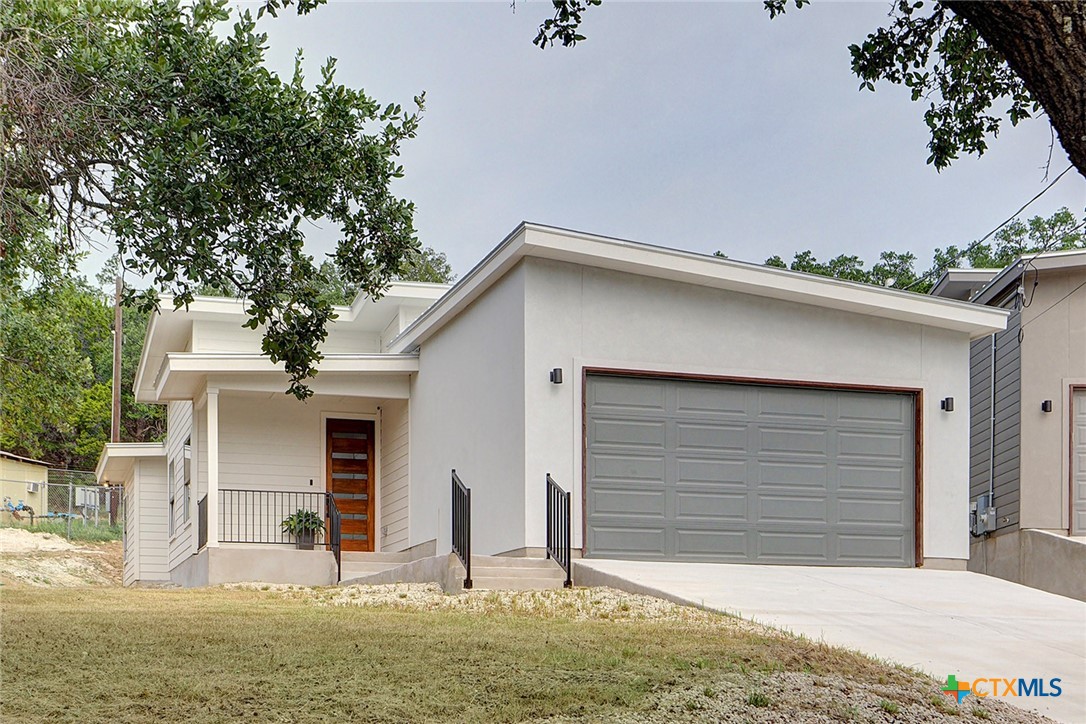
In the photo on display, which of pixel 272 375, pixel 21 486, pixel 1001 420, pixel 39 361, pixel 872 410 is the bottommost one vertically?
pixel 21 486

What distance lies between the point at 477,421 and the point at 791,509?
12.7 ft

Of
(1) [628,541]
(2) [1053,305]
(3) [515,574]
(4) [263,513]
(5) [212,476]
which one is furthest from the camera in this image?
(4) [263,513]

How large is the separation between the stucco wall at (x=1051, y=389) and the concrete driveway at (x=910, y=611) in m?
2.96

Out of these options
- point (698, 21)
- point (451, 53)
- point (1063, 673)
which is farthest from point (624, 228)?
point (1063, 673)

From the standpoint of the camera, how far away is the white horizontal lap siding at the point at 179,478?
1798cm

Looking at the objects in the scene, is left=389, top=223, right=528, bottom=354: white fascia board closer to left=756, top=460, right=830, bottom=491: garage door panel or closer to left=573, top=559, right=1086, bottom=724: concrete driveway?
left=573, top=559, right=1086, bottom=724: concrete driveway

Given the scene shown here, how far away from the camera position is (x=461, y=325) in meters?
14.6

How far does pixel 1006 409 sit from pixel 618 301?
21.7ft

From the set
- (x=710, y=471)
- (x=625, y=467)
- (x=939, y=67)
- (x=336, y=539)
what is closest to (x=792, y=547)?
(x=710, y=471)

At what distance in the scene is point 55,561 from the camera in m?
24.6

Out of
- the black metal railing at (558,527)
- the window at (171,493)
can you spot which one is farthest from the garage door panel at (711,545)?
the window at (171,493)

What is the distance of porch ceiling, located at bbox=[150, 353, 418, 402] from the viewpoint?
14844 mm

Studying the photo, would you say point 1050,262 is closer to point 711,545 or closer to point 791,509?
point 791,509

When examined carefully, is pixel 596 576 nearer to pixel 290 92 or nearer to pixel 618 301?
pixel 618 301
